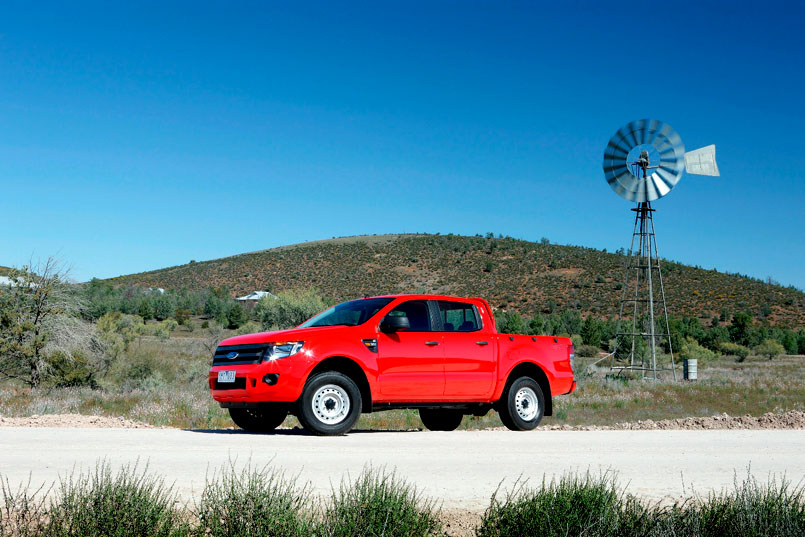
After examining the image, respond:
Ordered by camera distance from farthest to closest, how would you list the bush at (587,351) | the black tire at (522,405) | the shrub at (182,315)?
the shrub at (182,315), the bush at (587,351), the black tire at (522,405)

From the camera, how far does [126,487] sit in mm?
6309

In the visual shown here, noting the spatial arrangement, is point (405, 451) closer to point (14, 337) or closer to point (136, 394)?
point (136, 394)

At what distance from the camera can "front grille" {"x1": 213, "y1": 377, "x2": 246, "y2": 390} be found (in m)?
12.5

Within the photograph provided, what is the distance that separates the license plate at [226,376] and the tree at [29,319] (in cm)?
1642

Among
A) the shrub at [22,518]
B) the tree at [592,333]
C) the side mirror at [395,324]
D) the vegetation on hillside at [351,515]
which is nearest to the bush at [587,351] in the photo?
the tree at [592,333]

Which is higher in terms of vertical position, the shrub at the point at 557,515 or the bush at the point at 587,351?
the bush at the point at 587,351

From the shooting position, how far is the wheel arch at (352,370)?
41.6 ft

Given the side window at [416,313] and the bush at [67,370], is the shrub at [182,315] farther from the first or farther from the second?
the side window at [416,313]

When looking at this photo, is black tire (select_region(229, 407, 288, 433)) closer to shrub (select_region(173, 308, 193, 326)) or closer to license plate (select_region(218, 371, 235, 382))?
license plate (select_region(218, 371, 235, 382))

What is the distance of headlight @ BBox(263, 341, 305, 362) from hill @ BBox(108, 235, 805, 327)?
235 ft

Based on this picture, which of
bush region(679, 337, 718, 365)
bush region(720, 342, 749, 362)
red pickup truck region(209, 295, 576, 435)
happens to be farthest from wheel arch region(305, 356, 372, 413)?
bush region(720, 342, 749, 362)

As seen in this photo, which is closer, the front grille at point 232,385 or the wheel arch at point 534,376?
the front grille at point 232,385

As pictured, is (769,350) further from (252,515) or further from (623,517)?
(252,515)

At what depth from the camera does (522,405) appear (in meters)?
14.5
